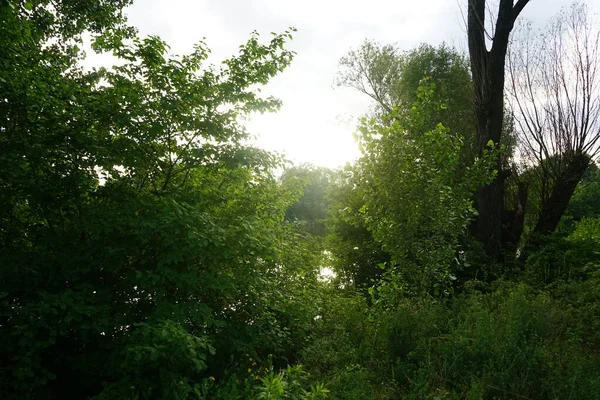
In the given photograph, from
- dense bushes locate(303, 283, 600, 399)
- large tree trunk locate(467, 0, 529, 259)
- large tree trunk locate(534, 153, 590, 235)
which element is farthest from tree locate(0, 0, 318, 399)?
large tree trunk locate(534, 153, 590, 235)

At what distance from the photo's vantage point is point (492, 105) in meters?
11.2

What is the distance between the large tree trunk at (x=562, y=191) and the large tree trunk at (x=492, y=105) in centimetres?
170

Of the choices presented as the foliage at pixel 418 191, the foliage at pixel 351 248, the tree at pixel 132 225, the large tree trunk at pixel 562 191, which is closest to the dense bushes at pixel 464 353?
the foliage at pixel 418 191

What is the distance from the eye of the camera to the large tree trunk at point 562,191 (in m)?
11.5

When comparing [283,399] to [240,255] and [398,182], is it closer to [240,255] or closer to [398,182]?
[240,255]

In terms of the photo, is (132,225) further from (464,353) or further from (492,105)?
(492,105)

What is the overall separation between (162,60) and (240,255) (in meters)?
2.82

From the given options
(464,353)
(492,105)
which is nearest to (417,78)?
(492,105)

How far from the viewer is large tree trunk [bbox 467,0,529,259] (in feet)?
36.6

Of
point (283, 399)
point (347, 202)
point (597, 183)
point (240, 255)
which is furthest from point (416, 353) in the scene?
point (597, 183)

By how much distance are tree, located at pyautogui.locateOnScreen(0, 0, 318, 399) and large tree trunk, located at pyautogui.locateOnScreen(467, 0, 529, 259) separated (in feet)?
23.9

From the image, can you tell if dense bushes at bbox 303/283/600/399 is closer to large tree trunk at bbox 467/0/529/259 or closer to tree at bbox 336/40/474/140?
large tree trunk at bbox 467/0/529/259

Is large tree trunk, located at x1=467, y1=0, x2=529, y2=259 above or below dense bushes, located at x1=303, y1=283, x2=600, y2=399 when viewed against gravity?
above

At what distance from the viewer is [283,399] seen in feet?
14.4
